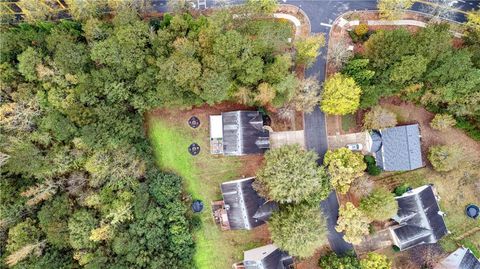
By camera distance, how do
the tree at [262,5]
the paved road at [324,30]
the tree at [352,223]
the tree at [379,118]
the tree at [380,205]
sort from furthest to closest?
the paved road at [324,30]
the tree at [379,118]
the tree at [262,5]
the tree at [352,223]
the tree at [380,205]

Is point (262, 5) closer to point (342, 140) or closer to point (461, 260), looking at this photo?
point (342, 140)

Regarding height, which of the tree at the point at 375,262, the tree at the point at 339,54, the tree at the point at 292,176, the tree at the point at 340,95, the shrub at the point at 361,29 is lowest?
the tree at the point at 375,262

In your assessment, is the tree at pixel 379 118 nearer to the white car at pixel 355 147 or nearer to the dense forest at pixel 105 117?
the white car at pixel 355 147

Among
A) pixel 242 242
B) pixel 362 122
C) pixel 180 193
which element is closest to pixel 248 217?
pixel 242 242

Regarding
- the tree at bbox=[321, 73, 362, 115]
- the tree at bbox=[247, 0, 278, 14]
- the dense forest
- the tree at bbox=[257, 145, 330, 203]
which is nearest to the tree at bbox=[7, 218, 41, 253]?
the dense forest

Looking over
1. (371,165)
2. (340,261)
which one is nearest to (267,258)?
(340,261)

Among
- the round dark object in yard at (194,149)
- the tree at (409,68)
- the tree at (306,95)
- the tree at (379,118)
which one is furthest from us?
the round dark object in yard at (194,149)

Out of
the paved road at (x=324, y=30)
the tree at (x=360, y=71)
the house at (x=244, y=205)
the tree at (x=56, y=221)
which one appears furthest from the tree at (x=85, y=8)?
the tree at (x=360, y=71)
